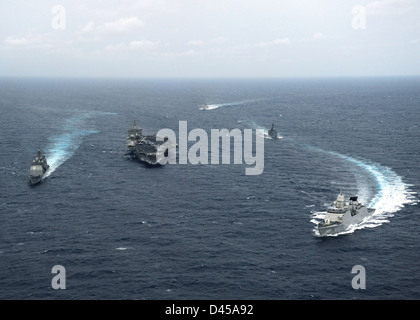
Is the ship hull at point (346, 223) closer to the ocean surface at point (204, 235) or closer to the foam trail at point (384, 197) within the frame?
the foam trail at point (384, 197)

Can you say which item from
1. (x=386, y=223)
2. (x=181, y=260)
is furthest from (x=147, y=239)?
(x=386, y=223)

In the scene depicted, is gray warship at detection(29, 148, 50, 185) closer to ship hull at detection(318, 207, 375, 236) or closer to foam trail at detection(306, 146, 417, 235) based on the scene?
foam trail at detection(306, 146, 417, 235)

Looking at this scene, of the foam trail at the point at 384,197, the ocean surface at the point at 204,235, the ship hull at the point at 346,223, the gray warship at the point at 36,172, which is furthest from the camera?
the gray warship at the point at 36,172

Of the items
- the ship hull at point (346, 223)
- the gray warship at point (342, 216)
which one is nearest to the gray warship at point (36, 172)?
the gray warship at point (342, 216)

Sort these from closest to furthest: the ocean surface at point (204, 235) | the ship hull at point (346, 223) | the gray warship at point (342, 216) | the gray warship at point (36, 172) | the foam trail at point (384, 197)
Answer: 1. the ocean surface at point (204, 235)
2. the ship hull at point (346, 223)
3. the gray warship at point (342, 216)
4. the foam trail at point (384, 197)
5. the gray warship at point (36, 172)

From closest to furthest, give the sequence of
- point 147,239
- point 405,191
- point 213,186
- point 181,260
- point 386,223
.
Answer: point 181,260
point 147,239
point 386,223
point 405,191
point 213,186
